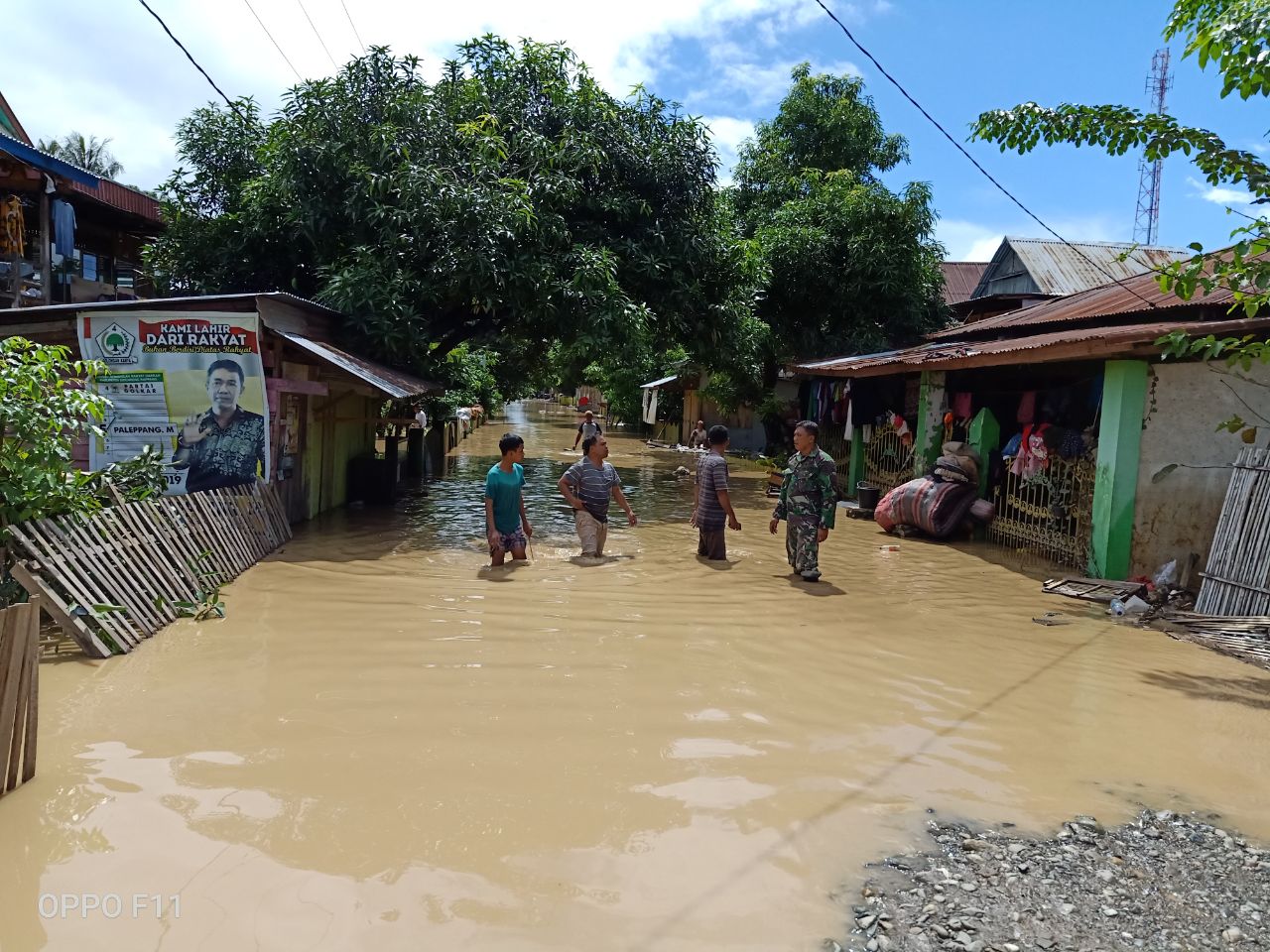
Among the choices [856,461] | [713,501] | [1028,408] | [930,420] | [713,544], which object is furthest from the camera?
[856,461]

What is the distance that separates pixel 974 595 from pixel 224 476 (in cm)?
816

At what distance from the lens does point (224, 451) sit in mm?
9773

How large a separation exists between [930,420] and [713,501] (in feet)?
19.6

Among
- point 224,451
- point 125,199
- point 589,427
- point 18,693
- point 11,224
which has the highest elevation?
point 125,199

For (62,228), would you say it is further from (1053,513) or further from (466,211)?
(1053,513)

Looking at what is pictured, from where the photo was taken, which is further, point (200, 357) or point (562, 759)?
point (200, 357)

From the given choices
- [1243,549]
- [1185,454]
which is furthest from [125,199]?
[1243,549]

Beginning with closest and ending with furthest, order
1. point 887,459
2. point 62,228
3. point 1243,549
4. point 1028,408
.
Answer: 1. point 1243,549
2. point 1028,408
3. point 62,228
4. point 887,459

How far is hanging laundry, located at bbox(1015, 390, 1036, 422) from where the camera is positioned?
11898mm

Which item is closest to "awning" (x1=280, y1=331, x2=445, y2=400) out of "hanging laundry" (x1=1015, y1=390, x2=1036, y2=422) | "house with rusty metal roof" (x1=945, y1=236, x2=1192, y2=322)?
"hanging laundry" (x1=1015, y1=390, x2=1036, y2=422)

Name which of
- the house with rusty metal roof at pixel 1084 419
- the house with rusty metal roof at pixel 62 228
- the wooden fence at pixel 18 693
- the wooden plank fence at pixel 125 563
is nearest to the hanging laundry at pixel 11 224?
the house with rusty metal roof at pixel 62 228

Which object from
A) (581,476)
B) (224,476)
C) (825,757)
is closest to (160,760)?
(825,757)

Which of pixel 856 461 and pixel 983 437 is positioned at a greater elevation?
pixel 983 437

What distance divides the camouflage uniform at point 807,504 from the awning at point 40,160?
10.8 metres
